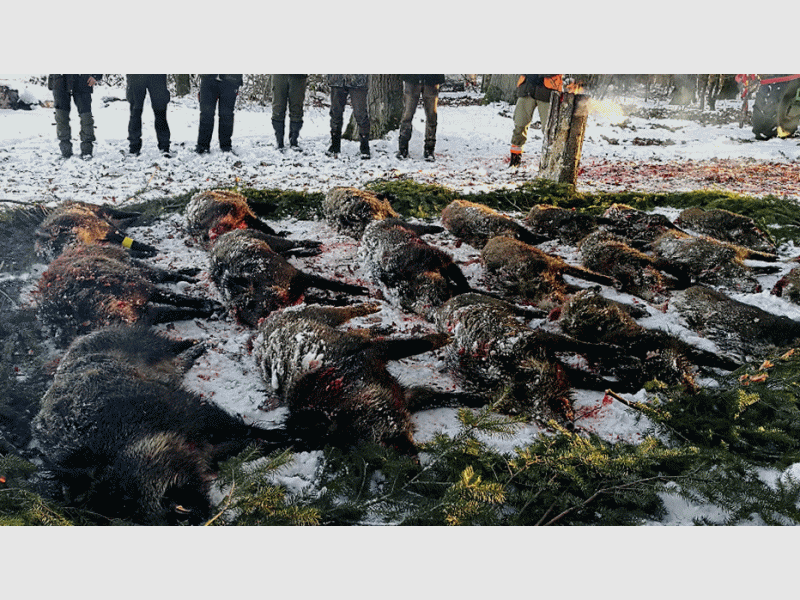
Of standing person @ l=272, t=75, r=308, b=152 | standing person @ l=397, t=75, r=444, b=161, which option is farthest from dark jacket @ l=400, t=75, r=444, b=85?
standing person @ l=272, t=75, r=308, b=152

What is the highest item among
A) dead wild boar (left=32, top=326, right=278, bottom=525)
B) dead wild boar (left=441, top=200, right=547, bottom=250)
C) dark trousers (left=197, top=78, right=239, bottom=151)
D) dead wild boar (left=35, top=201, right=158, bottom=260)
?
dark trousers (left=197, top=78, right=239, bottom=151)

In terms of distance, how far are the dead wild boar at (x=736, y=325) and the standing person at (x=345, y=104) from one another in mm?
2427

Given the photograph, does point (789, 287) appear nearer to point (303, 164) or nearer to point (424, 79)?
point (424, 79)

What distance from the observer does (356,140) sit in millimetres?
3957

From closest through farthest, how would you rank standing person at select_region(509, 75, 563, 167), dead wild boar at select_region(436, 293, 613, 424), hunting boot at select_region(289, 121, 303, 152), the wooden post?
dead wild boar at select_region(436, 293, 613, 424) → standing person at select_region(509, 75, 563, 167) → the wooden post → hunting boot at select_region(289, 121, 303, 152)

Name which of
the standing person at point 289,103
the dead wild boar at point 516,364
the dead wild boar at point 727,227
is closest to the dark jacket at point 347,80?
the standing person at point 289,103

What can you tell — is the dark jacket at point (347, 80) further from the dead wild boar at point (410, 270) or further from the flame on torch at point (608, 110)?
the flame on torch at point (608, 110)

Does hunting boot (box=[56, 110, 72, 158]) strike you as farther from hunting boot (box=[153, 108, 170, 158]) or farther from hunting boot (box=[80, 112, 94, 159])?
hunting boot (box=[153, 108, 170, 158])

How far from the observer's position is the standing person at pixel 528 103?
3.26 meters

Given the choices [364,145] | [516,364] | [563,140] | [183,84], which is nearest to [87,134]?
[183,84]

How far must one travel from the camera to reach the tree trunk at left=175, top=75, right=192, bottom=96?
2926mm

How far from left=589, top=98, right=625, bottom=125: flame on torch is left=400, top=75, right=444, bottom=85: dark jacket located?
121 cm

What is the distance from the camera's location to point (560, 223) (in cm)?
342

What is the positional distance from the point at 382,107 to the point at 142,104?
1.67 meters
